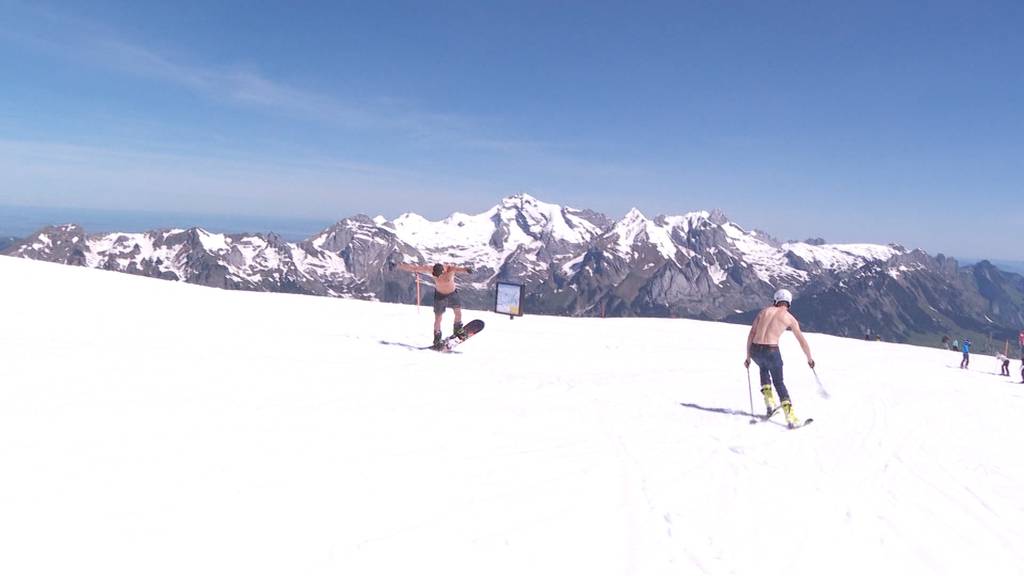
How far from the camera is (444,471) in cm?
654

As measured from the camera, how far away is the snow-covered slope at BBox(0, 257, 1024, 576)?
4707 millimetres

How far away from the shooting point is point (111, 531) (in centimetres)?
445

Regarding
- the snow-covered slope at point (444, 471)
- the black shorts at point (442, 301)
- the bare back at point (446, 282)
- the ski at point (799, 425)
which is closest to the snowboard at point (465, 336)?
the black shorts at point (442, 301)

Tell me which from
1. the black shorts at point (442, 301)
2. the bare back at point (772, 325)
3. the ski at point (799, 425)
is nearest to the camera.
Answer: the ski at point (799, 425)

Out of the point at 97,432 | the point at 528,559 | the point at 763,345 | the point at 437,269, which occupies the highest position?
the point at 437,269

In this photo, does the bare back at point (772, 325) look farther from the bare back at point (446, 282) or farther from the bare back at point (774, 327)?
the bare back at point (446, 282)

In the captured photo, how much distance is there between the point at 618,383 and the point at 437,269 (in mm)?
6468

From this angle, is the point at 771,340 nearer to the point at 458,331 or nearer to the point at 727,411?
the point at 727,411

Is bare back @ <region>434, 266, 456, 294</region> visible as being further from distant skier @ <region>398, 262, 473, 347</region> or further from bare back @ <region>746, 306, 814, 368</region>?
bare back @ <region>746, 306, 814, 368</region>

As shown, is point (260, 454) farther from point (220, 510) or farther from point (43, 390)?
point (43, 390)

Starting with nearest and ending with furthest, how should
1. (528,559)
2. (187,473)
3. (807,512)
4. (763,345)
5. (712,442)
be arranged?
(528,559) < (187,473) < (807,512) < (712,442) < (763,345)

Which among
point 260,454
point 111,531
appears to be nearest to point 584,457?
point 260,454

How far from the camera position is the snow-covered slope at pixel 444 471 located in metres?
4.71

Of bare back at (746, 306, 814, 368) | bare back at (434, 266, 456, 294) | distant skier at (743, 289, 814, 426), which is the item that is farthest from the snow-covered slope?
bare back at (434, 266, 456, 294)
